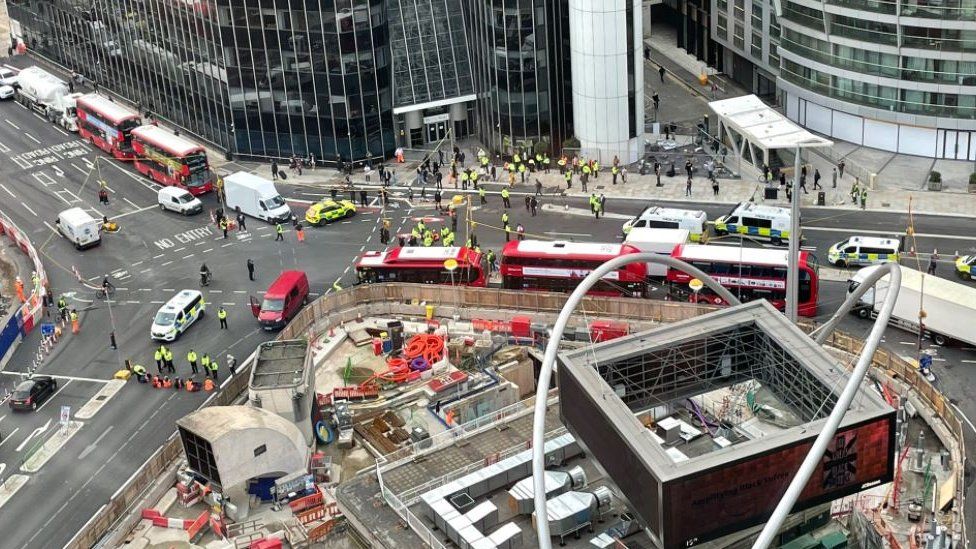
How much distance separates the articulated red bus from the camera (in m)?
109

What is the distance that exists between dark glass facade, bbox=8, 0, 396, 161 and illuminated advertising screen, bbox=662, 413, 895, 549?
79.6 meters

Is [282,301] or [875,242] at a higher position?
[875,242]

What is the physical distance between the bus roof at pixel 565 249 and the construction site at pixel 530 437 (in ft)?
13.7

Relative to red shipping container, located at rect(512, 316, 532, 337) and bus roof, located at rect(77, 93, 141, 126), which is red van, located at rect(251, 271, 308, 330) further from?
bus roof, located at rect(77, 93, 141, 126)

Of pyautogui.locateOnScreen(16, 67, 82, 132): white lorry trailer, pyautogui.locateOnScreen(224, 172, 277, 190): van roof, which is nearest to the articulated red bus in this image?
pyautogui.locateOnScreen(224, 172, 277, 190): van roof

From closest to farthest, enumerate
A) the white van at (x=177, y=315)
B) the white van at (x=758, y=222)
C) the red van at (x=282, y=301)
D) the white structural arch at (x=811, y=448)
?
the white structural arch at (x=811, y=448) < the red van at (x=282, y=301) < the white van at (x=177, y=315) < the white van at (x=758, y=222)

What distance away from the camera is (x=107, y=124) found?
5940 inches

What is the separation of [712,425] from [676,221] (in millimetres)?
35465

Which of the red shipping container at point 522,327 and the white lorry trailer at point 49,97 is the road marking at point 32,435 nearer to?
the red shipping container at point 522,327

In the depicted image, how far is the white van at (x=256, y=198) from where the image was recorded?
434 ft

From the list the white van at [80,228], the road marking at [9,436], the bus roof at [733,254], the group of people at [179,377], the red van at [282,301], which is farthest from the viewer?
the white van at [80,228]

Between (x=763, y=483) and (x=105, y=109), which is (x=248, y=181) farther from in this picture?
(x=763, y=483)

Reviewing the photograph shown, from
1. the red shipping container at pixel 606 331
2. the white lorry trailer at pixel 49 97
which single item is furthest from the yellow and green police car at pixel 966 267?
the white lorry trailer at pixel 49 97

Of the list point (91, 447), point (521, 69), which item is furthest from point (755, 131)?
point (91, 447)
